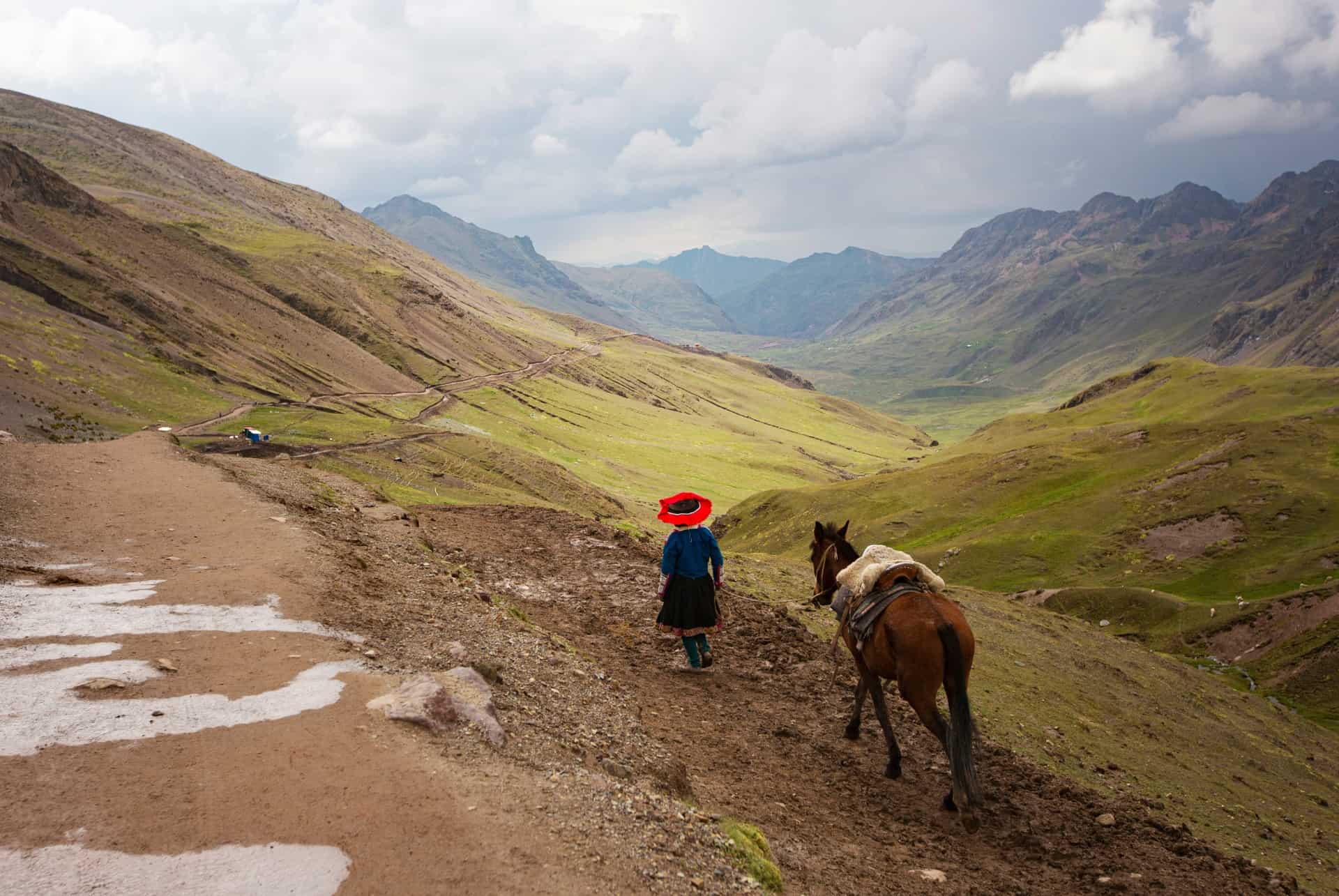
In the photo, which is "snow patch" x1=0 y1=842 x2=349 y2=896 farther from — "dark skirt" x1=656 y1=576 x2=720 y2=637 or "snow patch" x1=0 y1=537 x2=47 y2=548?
"snow patch" x1=0 y1=537 x2=47 y2=548

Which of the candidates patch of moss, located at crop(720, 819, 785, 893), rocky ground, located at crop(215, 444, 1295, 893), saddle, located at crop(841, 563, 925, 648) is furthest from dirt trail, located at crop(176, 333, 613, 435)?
patch of moss, located at crop(720, 819, 785, 893)

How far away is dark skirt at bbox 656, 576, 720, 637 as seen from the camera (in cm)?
1730

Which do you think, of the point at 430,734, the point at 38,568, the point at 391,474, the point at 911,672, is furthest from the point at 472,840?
the point at 391,474

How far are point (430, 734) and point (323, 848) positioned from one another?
255 cm

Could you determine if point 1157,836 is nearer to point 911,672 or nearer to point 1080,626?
point 911,672

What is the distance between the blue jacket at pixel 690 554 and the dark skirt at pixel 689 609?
0.17 meters

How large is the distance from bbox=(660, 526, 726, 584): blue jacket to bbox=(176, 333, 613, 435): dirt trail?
5370cm

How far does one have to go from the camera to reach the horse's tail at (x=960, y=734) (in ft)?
40.5

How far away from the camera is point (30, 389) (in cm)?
5269

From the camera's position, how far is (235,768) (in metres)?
8.88

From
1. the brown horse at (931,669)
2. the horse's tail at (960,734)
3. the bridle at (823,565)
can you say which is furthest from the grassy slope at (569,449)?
the horse's tail at (960,734)

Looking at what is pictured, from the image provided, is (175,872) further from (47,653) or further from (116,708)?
(47,653)

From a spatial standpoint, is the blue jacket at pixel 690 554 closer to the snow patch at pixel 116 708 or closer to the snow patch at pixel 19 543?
the snow patch at pixel 116 708

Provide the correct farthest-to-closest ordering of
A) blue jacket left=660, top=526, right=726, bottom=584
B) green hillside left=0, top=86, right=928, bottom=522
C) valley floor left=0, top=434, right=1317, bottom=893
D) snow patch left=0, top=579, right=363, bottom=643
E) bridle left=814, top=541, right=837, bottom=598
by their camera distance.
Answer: green hillside left=0, top=86, right=928, bottom=522
blue jacket left=660, top=526, right=726, bottom=584
bridle left=814, top=541, right=837, bottom=598
snow patch left=0, top=579, right=363, bottom=643
valley floor left=0, top=434, right=1317, bottom=893
